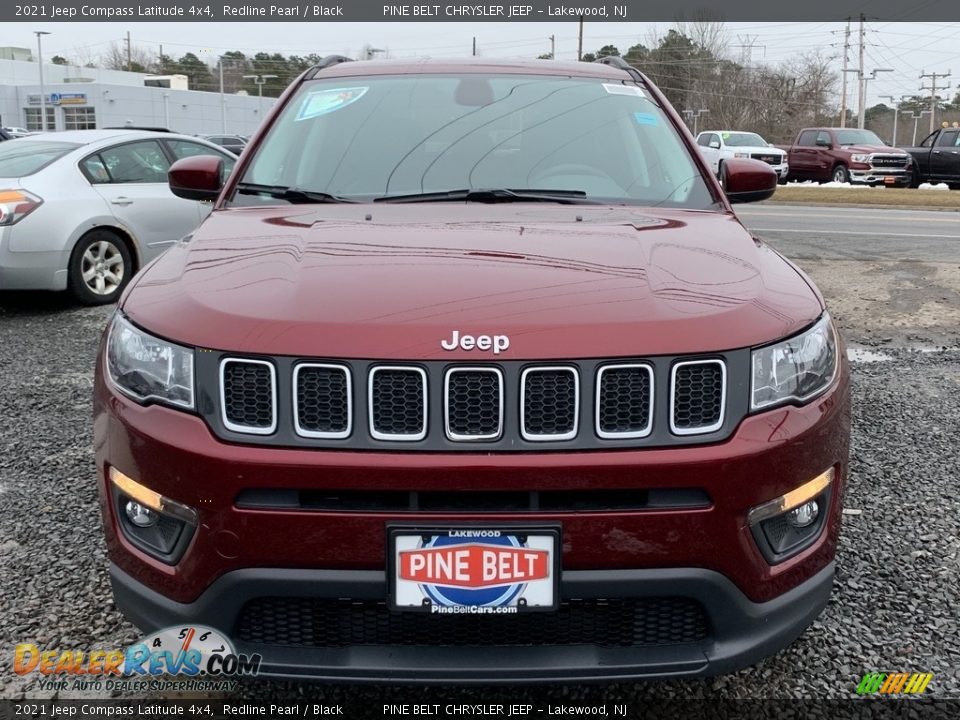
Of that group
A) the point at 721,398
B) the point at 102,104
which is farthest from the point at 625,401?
the point at 102,104

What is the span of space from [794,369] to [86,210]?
6.89 metres

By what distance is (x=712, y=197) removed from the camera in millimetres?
3172

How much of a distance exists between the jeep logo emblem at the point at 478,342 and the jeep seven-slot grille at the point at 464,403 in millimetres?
37

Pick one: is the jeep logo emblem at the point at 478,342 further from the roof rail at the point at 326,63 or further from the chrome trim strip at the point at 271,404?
the roof rail at the point at 326,63

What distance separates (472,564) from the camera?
75.0 inches

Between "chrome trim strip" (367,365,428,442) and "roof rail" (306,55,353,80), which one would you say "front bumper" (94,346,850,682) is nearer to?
"chrome trim strip" (367,365,428,442)

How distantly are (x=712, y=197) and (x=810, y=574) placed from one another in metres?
1.49

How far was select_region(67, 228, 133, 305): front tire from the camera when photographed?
7586mm

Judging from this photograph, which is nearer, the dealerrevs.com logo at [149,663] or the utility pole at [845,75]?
the dealerrevs.com logo at [149,663]

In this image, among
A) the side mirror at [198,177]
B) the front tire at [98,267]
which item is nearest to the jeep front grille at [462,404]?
the side mirror at [198,177]

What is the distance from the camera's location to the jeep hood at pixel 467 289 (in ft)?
6.37

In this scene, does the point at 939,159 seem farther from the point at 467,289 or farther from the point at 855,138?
the point at 467,289

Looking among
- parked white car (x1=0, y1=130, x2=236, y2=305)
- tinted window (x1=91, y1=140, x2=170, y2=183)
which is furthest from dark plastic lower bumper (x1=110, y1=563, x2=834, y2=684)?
tinted window (x1=91, y1=140, x2=170, y2=183)

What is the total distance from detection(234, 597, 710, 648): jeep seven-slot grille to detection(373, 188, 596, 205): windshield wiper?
4.86ft
